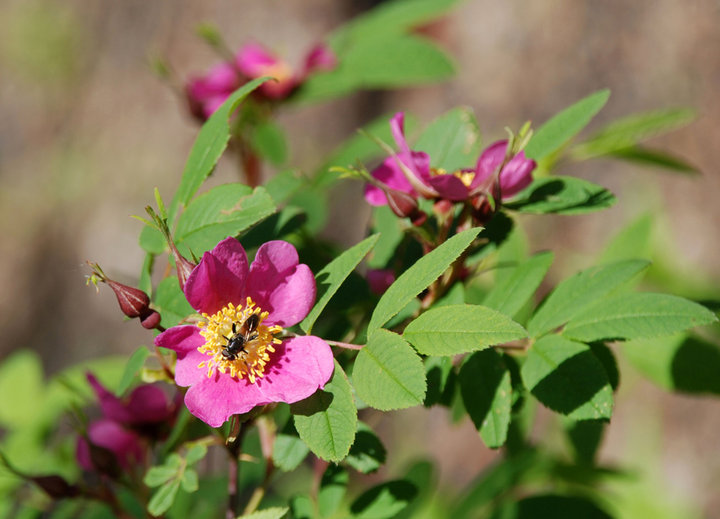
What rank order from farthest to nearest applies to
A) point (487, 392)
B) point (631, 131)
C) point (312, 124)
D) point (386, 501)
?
point (312, 124)
point (631, 131)
point (386, 501)
point (487, 392)

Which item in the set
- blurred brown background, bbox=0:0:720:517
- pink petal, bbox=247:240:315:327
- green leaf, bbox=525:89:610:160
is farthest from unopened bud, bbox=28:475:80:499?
blurred brown background, bbox=0:0:720:517

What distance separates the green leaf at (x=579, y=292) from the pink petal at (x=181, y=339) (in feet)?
1.30

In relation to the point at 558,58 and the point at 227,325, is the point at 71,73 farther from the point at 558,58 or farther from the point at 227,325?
the point at 227,325

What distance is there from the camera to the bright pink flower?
27.5 inches

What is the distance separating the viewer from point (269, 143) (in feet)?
4.80

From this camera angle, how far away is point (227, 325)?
746mm

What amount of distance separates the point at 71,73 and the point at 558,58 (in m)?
3.12

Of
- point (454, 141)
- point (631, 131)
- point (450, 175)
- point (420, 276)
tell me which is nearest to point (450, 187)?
point (450, 175)

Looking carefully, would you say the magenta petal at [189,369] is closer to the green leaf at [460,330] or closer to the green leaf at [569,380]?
the green leaf at [460,330]

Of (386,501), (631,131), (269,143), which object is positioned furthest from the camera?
(269,143)

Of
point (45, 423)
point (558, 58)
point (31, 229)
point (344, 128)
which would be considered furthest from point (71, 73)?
point (45, 423)

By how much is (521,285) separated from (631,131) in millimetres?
491

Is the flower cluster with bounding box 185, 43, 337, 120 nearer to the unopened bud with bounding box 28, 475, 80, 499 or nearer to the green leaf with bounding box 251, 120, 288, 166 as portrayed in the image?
the green leaf with bounding box 251, 120, 288, 166

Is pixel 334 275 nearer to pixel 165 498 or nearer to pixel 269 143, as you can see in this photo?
pixel 165 498
